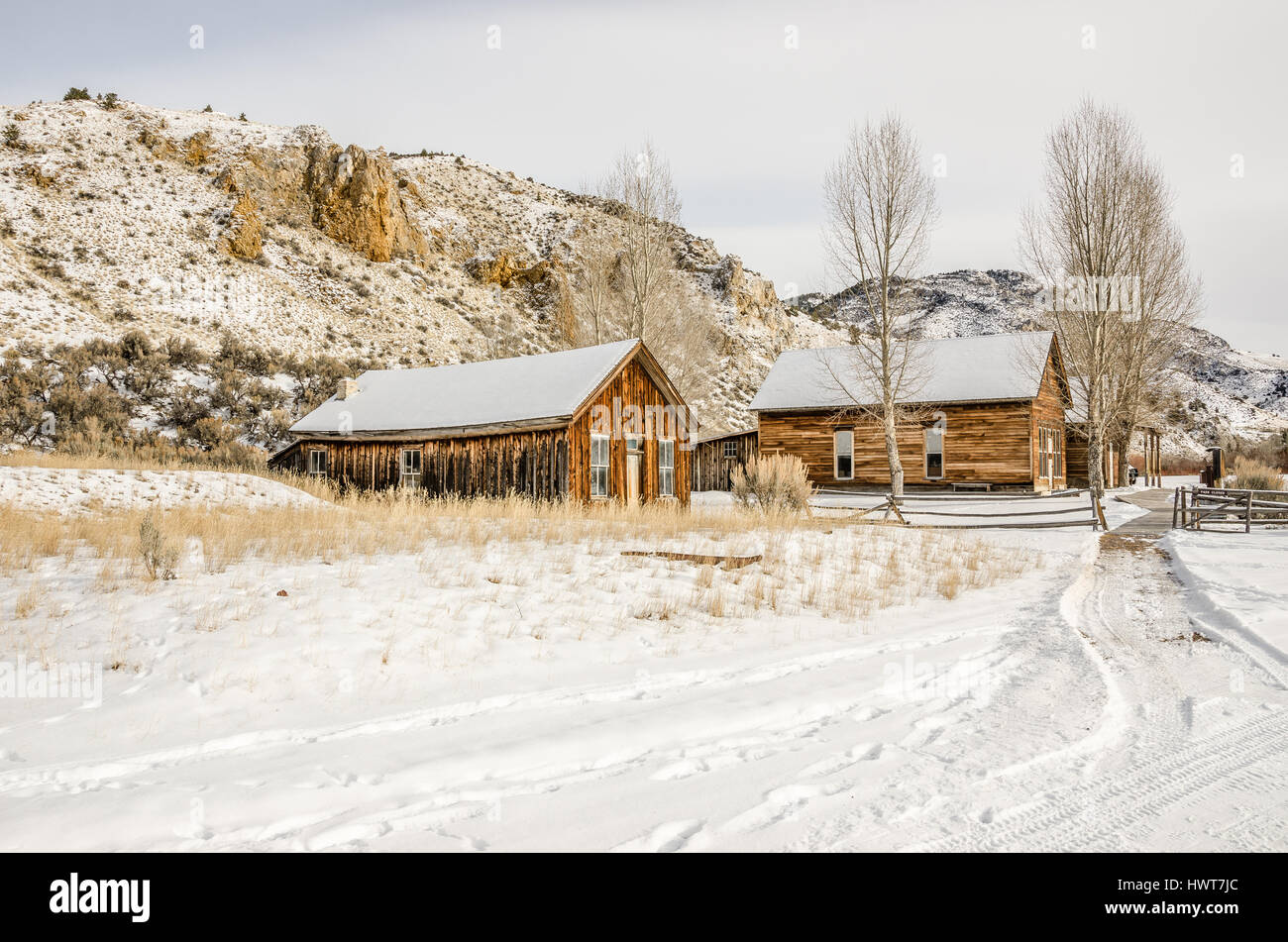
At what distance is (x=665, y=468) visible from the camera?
78.6 feet

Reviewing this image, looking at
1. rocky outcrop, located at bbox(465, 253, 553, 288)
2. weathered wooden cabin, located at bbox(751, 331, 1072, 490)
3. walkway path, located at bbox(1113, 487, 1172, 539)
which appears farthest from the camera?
rocky outcrop, located at bbox(465, 253, 553, 288)

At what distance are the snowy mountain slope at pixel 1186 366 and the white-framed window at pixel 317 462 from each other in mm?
21800

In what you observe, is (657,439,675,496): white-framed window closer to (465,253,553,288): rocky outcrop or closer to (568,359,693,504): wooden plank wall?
(568,359,693,504): wooden plank wall

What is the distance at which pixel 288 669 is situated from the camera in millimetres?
6047

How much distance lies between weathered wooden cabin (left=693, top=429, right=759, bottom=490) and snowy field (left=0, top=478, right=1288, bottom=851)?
1020 inches

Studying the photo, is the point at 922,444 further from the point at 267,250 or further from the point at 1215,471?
the point at 267,250

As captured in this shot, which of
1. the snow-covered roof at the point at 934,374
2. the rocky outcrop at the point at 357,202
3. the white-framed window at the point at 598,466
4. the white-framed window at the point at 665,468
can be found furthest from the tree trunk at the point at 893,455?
the rocky outcrop at the point at 357,202

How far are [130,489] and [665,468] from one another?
1363 cm

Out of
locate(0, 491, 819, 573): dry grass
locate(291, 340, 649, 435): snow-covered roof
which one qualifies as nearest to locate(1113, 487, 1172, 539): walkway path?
locate(0, 491, 819, 573): dry grass

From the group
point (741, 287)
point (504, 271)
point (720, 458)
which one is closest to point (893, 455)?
point (720, 458)

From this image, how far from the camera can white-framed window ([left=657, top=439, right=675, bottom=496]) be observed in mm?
23641

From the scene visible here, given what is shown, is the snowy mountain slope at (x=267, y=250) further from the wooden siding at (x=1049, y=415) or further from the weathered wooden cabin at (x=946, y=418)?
the wooden siding at (x=1049, y=415)
